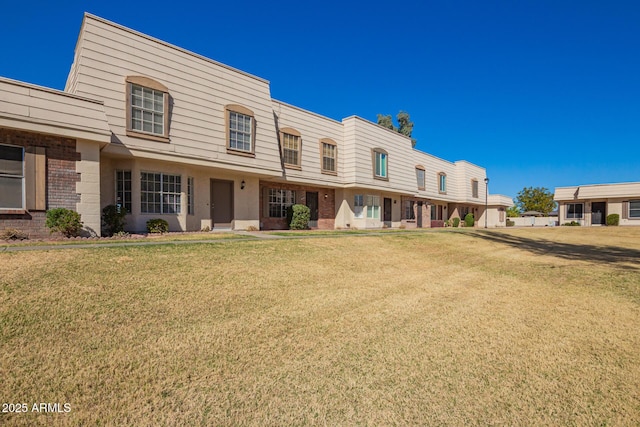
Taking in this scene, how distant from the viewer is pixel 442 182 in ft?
102

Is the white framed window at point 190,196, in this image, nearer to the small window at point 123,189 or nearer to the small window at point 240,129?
the small window at point 240,129

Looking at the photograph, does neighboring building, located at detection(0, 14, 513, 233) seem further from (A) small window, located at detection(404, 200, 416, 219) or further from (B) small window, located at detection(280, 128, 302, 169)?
(A) small window, located at detection(404, 200, 416, 219)

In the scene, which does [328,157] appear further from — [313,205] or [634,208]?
[634,208]

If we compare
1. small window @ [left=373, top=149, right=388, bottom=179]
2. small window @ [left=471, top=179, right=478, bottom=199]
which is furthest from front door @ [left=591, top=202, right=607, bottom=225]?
small window @ [left=373, top=149, right=388, bottom=179]

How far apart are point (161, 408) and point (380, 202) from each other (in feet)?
68.6

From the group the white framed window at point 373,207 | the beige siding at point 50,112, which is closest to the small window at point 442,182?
the white framed window at point 373,207

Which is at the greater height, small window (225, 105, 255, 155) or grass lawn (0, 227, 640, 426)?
small window (225, 105, 255, 155)

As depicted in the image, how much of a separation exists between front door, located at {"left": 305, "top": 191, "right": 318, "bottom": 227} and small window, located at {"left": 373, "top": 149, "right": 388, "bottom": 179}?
4645mm

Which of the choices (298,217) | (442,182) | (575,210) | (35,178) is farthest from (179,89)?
(575,210)

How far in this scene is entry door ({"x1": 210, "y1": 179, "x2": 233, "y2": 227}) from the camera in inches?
563

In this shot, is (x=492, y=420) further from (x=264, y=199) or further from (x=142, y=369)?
(x=264, y=199)

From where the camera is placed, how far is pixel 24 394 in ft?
8.71

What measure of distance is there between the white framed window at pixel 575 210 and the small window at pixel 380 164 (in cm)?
2894

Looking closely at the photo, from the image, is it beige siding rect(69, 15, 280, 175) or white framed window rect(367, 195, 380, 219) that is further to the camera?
white framed window rect(367, 195, 380, 219)
